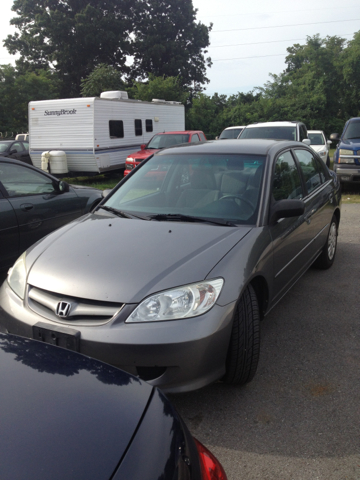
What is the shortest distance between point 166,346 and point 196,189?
1.73 m

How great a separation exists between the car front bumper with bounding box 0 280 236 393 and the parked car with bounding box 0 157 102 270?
255cm

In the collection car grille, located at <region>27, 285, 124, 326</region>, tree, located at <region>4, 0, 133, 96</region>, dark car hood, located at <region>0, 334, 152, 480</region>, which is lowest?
car grille, located at <region>27, 285, 124, 326</region>

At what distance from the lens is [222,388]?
→ 118 inches

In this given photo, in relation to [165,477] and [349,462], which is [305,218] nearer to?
[349,462]

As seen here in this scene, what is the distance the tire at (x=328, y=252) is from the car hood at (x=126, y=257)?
243 cm

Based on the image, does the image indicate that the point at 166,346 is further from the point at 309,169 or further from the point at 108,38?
the point at 108,38

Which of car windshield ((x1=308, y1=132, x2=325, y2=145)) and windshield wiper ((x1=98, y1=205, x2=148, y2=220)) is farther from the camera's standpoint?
car windshield ((x1=308, y1=132, x2=325, y2=145))

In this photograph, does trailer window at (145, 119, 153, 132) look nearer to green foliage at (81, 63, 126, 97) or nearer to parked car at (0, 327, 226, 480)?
green foliage at (81, 63, 126, 97)

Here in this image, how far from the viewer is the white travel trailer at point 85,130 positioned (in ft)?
48.1

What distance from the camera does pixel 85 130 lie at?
1464 centimetres

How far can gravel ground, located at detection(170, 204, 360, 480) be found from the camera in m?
2.33

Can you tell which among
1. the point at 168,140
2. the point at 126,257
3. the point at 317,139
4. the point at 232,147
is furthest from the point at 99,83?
the point at 126,257

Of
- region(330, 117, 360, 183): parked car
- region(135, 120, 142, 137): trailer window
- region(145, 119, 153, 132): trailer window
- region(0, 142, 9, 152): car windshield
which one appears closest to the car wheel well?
region(330, 117, 360, 183): parked car

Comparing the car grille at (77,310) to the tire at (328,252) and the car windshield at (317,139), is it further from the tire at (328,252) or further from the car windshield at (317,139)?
the car windshield at (317,139)
